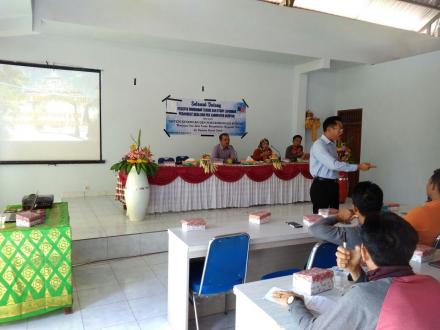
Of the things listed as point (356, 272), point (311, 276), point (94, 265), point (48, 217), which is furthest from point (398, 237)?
point (94, 265)

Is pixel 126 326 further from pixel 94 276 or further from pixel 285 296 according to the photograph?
pixel 285 296

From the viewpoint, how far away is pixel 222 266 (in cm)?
212

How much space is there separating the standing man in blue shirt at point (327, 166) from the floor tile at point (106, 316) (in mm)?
1905

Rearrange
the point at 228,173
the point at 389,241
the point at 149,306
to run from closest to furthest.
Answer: the point at 389,241 < the point at 149,306 < the point at 228,173

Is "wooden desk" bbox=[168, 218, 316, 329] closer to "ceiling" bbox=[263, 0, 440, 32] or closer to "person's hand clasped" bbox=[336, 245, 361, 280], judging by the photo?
"person's hand clasped" bbox=[336, 245, 361, 280]

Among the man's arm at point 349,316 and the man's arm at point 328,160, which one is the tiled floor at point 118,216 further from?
the man's arm at point 349,316

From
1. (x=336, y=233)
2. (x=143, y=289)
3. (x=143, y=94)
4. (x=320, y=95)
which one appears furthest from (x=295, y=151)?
(x=336, y=233)

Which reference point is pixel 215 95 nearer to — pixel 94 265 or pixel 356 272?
pixel 94 265

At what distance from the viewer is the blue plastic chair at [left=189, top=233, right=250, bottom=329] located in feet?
6.73

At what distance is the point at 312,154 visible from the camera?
3.23 meters

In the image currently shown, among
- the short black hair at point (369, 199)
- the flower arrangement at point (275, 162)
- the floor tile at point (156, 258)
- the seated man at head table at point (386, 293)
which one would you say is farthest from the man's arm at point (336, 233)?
the flower arrangement at point (275, 162)

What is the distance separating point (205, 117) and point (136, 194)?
2968 mm

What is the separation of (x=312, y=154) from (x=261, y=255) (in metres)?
1.14

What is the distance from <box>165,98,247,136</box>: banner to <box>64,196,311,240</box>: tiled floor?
193 centimetres
